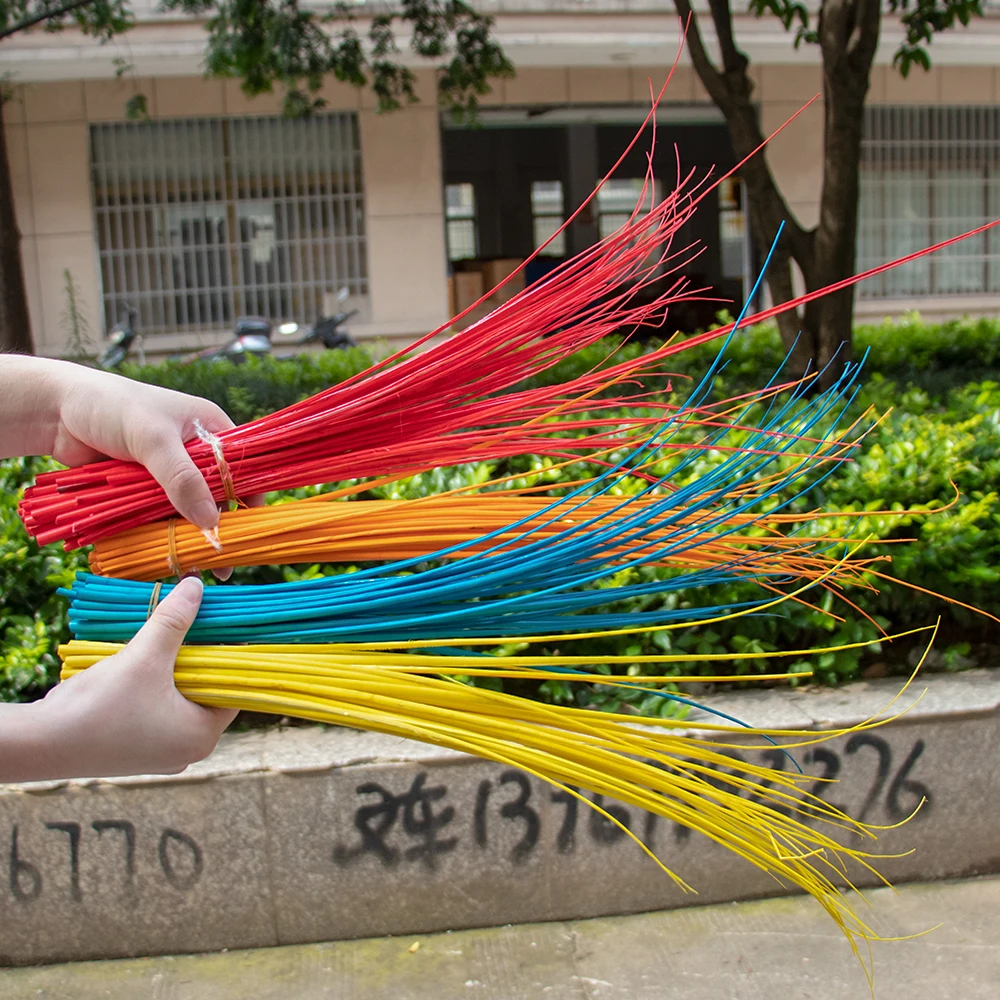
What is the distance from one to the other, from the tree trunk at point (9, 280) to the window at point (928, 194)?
10026 millimetres

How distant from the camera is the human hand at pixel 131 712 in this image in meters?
1.13

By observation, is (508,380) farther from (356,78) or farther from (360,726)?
(356,78)

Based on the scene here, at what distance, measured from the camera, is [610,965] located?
2.73 meters

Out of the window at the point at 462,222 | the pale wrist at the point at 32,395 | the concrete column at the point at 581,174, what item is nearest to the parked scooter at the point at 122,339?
the concrete column at the point at 581,174

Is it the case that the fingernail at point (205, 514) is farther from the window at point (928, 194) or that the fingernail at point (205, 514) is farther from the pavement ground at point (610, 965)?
the window at point (928, 194)

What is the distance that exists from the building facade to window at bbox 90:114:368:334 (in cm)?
2

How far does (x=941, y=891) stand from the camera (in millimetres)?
2988

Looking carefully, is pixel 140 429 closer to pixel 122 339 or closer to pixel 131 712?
pixel 131 712

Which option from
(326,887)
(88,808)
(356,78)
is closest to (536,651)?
(326,887)

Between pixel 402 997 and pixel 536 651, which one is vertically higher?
pixel 536 651

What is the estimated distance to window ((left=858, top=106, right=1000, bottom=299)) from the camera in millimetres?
12930

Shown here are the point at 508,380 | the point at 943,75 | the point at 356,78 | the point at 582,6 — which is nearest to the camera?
the point at 508,380

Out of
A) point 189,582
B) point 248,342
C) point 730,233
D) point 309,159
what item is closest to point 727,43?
point 189,582

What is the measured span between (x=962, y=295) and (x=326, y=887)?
12723 mm
